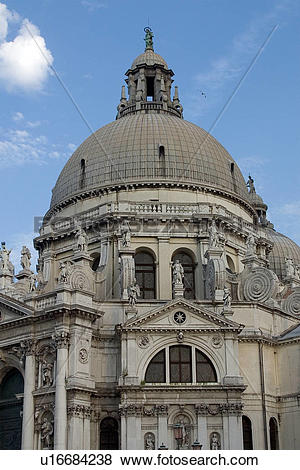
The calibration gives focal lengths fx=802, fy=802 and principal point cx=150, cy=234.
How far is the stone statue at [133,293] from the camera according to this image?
149 feet

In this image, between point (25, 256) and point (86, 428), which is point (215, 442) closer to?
point (86, 428)

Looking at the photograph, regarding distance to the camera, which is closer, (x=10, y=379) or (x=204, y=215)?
(x=10, y=379)

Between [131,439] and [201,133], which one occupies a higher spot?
[201,133]

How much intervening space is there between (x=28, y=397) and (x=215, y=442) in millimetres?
10390

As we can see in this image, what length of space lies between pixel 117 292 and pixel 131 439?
10.8 metres

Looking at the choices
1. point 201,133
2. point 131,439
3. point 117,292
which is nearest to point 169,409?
point 131,439

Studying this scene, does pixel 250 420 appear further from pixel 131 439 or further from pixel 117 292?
pixel 117 292

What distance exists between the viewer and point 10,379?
155 ft

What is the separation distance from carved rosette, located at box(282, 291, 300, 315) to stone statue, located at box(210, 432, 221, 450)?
12.2m

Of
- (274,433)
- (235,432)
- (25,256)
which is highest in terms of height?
(25,256)

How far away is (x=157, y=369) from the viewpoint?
4397 centimetres

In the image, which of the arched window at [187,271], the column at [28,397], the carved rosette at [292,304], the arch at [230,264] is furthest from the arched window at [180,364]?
the arch at [230,264]

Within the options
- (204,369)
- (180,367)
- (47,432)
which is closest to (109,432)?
(47,432)

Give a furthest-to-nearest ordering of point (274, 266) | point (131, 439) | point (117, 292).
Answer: point (274, 266)
point (117, 292)
point (131, 439)
